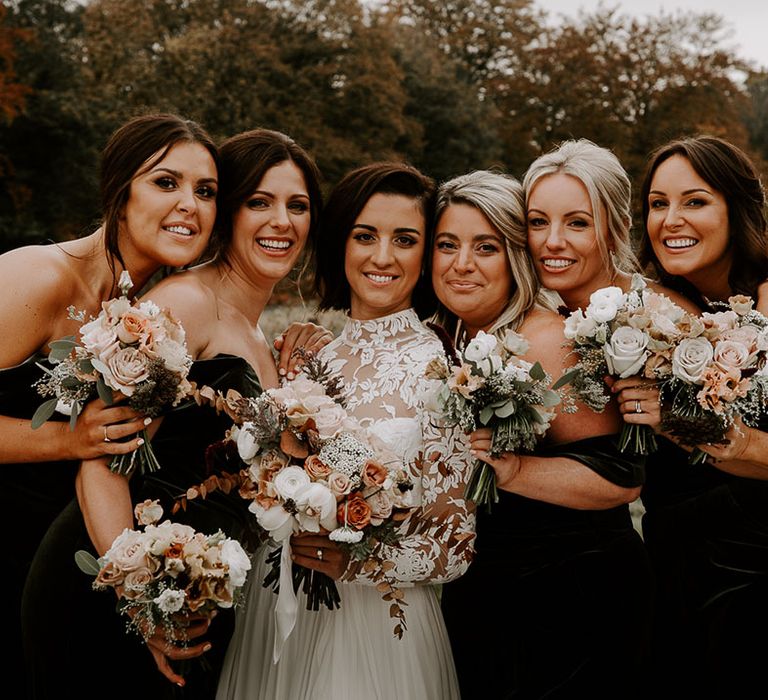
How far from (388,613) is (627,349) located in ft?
5.50

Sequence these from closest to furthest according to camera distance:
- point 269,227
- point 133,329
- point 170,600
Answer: point 170,600 → point 133,329 → point 269,227

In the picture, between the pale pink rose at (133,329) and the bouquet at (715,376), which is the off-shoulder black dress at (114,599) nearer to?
the pale pink rose at (133,329)

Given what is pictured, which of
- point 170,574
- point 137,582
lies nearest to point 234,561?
point 170,574

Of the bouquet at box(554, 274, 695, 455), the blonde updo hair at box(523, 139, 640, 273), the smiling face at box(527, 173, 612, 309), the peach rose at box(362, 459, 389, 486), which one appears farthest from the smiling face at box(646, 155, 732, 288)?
the peach rose at box(362, 459, 389, 486)

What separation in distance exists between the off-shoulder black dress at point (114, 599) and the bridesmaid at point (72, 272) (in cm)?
33

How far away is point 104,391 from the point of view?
334 cm

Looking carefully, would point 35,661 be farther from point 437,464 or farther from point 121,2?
point 121,2

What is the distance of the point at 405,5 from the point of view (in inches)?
1625

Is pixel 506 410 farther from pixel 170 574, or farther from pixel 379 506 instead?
pixel 170 574

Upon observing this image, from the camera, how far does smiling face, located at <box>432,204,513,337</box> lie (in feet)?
14.8

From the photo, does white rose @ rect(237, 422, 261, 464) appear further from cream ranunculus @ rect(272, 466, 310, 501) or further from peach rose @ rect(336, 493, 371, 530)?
peach rose @ rect(336, 493, 371, 530)

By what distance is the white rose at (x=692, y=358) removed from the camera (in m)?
3.35

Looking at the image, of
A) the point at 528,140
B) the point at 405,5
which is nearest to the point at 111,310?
the point at 528,140

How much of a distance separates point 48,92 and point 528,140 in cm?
1857
